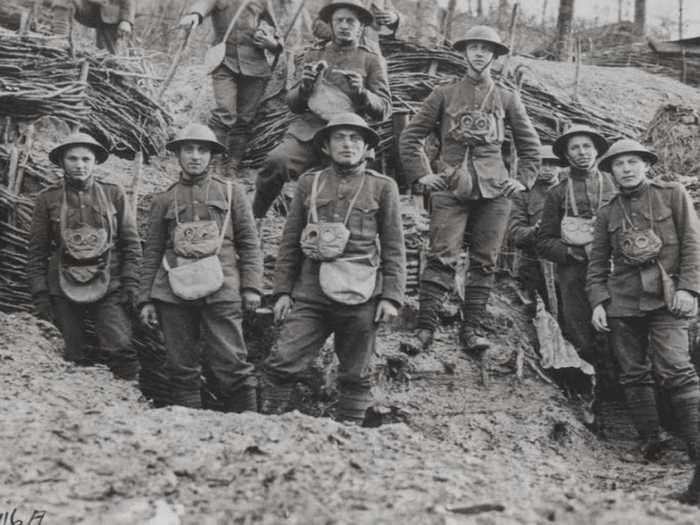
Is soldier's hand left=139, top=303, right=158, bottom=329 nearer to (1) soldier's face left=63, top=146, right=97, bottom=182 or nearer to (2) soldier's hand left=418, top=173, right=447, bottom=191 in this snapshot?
(1) soldier's face left=63, top=146, right=97, bottom=182

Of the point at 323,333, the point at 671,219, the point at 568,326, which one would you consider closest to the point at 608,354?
the point at 568,326

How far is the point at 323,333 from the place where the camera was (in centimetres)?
480

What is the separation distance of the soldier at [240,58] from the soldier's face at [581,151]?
3137 mm

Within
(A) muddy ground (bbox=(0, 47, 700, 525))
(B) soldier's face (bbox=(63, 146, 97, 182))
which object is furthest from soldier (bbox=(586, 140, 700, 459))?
(B) soldier's face (bbox=(63, 146, 97, 182))

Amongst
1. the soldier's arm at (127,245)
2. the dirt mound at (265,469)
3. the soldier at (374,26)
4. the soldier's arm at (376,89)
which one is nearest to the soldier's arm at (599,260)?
the dirt mound at (265,469)

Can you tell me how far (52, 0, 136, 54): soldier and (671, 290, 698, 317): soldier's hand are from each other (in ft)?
23.7

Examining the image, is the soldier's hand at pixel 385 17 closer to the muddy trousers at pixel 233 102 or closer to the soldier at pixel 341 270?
the muddy trousers at pixel 233 102

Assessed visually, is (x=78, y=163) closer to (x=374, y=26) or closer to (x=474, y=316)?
(x=474, y=316)

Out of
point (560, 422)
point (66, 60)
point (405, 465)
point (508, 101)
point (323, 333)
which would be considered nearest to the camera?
point (405, 465)

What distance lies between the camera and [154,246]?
200 inches

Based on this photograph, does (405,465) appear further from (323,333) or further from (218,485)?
(323,333)

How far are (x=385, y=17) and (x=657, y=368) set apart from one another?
4.37m

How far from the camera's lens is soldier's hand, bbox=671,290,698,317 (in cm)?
472

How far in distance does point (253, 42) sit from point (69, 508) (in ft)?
18.4
